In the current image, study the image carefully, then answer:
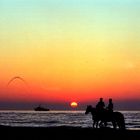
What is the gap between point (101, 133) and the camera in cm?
2702

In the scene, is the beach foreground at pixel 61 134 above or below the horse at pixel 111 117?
below

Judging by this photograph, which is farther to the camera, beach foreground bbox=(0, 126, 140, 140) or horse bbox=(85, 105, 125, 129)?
A: horse bbox=(85, 105, 125, 129)

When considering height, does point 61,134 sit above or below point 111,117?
below

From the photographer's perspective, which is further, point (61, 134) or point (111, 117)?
point (111, 117)

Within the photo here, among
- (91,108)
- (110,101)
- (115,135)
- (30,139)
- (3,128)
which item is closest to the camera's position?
(30,139)

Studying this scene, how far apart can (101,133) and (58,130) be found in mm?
2629

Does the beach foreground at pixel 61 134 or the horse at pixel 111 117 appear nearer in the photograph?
the beach foreground at pixel 61 134

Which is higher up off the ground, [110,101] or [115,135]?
[110,101]

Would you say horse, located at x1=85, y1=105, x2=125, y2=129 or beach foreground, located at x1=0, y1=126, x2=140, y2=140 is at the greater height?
horse, located at x1=85, y1=105, x2=125, y2=129


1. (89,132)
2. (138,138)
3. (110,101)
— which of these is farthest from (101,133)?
(110,101)

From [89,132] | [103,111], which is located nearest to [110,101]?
[103,111]

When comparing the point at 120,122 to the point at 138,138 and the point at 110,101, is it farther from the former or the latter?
the point at 138,138

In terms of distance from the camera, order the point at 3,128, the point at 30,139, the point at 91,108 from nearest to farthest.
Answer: the point at 30,139 → the point at 3,128 → the point at 91,108

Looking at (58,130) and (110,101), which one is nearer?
(58,130)
